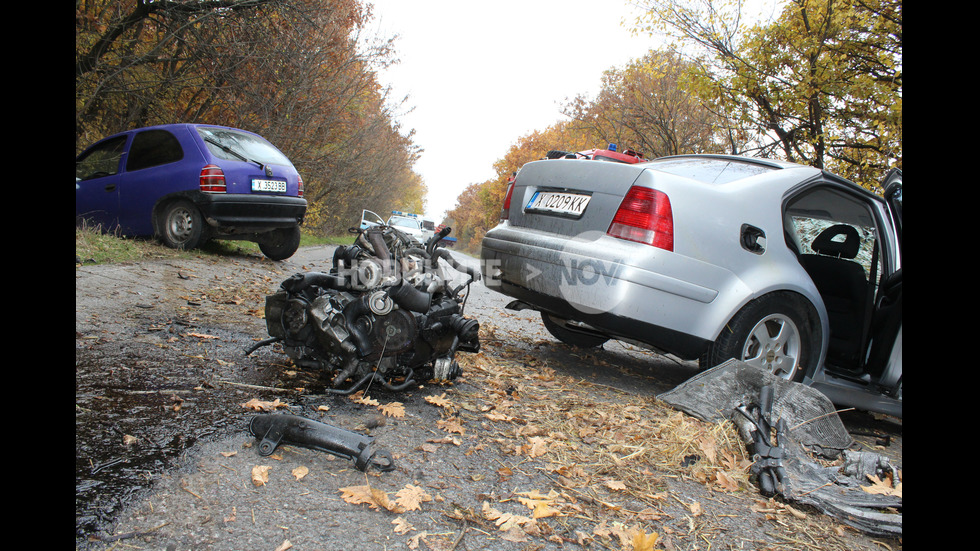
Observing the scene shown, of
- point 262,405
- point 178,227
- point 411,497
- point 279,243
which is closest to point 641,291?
point 411,497

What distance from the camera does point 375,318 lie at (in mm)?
3211

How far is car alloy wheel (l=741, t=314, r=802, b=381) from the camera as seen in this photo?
355 centimetres

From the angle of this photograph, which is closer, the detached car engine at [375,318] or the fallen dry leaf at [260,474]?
the fallen dry leaf at [260,474]

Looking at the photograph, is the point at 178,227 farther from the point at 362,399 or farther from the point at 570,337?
the point at 362,399

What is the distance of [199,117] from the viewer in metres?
14.3

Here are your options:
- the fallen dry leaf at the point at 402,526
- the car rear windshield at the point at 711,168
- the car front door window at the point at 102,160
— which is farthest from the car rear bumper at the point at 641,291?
the car front door window at the point at 102,160

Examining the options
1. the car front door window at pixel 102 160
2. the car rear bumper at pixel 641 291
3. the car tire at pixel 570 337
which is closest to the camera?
the car rear bumper at pixel 641 291

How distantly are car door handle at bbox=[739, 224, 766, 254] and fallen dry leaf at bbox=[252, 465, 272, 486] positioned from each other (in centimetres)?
284

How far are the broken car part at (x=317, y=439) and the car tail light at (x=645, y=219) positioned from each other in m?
1.91

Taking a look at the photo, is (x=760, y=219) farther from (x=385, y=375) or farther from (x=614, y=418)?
(x=385, y=375)

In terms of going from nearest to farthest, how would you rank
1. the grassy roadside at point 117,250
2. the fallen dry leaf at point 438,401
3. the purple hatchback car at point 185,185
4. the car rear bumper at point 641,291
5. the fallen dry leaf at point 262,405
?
1. the fallen dry leaf at point 262,405
2. the fallen dry leaf at point 438,401
3. the car rear bumper at point 641,291
4. the grassy roadside at point 117,250
5. the purple hatchback car at point 185,185

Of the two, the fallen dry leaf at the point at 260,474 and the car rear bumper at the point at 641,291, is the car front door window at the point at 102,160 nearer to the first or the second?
the car rear bumper at the point at 641,291

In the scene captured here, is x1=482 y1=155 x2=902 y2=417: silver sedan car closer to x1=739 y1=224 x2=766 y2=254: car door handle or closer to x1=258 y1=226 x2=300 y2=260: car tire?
x1=739 y1=224 x2=766 y2=254: car door handle

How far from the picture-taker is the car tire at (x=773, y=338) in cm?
345
